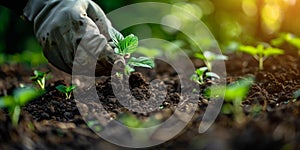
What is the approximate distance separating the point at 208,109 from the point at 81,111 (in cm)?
44

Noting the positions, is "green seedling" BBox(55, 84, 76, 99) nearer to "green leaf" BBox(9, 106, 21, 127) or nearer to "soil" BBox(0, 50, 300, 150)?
"soil" BBox(0, 50, 300, 150)

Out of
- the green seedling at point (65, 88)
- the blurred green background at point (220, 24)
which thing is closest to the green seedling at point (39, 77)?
the green seedling at point (65, 88)

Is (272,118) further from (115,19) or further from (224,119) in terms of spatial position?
(115,19)

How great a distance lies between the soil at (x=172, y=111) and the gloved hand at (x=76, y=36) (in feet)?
0.48

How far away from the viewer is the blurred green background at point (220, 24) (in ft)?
11.8

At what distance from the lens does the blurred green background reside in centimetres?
360

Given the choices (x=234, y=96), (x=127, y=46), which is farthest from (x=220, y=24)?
(x=234, y=96)

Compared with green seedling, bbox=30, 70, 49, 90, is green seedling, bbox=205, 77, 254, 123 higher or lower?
higher

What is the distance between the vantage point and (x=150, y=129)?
115 centimetres

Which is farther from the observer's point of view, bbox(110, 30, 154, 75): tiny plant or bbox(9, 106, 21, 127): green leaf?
bbox(110, 30, 154, 75): tiny plant

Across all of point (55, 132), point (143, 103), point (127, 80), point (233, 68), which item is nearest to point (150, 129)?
point (55, 132)

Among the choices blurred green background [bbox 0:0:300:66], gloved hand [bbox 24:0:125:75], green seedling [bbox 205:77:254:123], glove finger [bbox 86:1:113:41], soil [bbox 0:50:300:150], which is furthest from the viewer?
blurred green background [bbox 0:0:300:66]

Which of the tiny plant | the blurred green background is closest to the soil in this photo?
the tiny plant

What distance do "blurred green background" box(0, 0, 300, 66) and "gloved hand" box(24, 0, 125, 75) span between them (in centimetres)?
144
